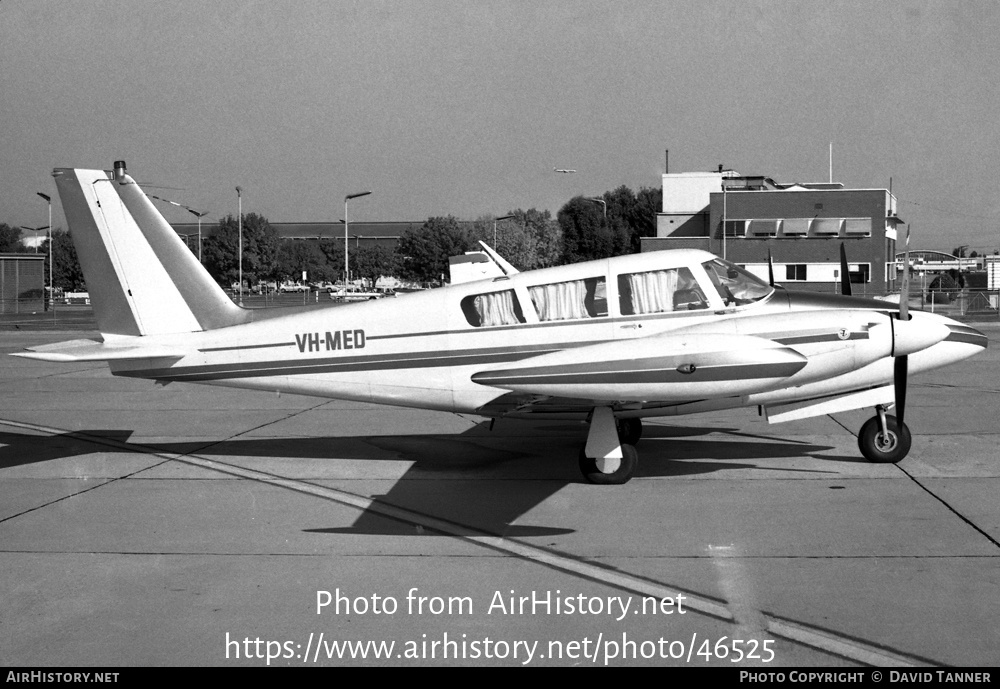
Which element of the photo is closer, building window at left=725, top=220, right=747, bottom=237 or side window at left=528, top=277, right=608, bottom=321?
side window at left=528, top=277, right=608, bottom=321

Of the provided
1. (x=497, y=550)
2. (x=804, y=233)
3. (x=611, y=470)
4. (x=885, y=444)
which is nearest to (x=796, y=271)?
(x=804, y=233)

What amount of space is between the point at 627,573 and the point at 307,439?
7785mm

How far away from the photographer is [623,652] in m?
5.74

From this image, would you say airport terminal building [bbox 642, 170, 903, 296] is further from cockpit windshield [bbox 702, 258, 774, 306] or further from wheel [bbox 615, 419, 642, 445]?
cockpit windshield [bbox 702, 258, 774, 306]

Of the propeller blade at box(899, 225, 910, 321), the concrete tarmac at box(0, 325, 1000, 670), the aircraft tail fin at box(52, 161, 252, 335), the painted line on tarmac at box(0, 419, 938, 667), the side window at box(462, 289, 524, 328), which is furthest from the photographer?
the aircraft tail fin at box(52, 161, 252, 335)

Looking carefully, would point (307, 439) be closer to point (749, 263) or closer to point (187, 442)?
point (187, 442)

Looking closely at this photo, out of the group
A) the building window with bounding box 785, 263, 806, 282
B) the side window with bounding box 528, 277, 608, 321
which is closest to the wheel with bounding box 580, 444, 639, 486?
the side window with bounding box 528, 277, 608, 321

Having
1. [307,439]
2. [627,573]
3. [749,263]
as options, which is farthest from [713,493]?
[749,263]

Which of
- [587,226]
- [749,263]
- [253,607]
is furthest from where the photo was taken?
[587,226]

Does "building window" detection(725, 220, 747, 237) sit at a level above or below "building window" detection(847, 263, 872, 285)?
above

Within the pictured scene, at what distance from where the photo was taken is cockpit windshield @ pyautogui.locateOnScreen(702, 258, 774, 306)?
10.8 metres

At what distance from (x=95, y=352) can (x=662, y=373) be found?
648cm

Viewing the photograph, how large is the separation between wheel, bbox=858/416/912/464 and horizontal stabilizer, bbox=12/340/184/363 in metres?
8.36

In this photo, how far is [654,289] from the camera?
10.7 metres
